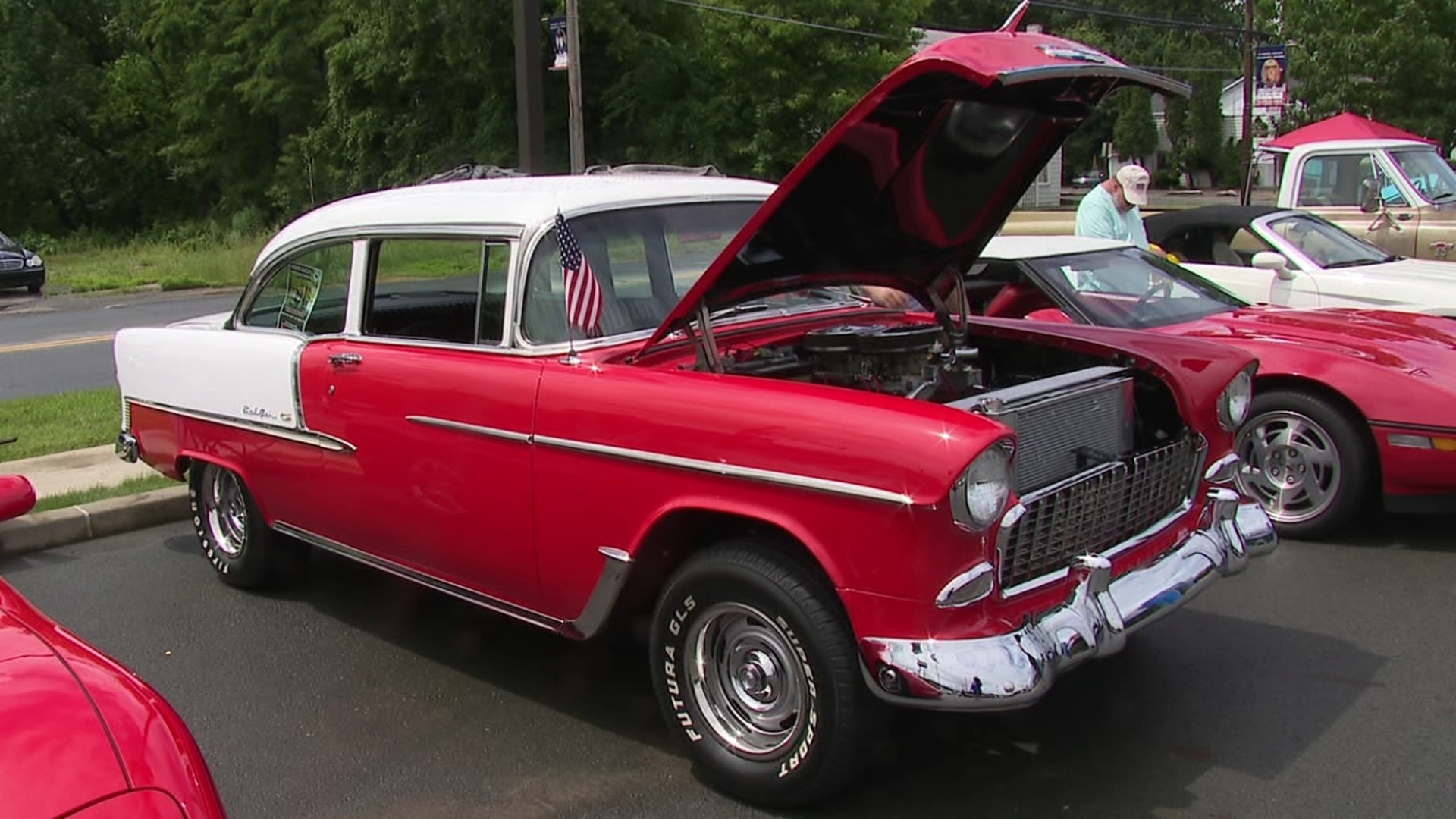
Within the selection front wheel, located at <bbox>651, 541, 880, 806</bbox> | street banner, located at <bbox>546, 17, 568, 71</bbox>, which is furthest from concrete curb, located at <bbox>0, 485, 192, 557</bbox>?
street banner, located at <bbox>546, 17, 568, 71</bbox>

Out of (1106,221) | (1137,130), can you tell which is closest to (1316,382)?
(1106,221)

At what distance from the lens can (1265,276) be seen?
8.35 m

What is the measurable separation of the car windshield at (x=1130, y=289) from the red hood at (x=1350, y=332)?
0.59 ft

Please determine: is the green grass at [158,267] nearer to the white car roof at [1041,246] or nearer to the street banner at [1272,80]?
the street banner at [1272,80]

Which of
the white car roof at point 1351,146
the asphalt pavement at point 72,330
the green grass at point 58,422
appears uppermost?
the white car roof at point 1351,146

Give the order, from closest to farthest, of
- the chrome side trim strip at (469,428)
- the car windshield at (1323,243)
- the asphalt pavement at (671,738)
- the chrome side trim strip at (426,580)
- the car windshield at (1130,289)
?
1. the asphalt pavement at (671,738)
2. the chrome side trim strip at (469,428)
3. the chrome side trim strip at (426,580)
4. the car windshield at (1130,289)
5. the car windshield at (1323,243)

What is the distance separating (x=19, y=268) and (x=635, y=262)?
78.3 ft

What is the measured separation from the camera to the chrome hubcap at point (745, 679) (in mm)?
3434

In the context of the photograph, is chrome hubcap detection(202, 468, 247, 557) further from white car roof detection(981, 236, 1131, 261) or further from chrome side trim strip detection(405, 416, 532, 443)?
white car roof detection(981, 236, 1131, 261)

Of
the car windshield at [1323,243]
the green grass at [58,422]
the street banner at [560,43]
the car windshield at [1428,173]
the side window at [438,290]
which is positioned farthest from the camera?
the street banner at [560,43]

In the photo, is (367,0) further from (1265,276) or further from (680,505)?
(680,505)

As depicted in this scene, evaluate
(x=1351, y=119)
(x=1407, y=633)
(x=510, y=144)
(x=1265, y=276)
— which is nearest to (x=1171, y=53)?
(x=510, y=144)

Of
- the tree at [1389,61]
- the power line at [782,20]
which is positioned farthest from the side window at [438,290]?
the power line at [782,20]

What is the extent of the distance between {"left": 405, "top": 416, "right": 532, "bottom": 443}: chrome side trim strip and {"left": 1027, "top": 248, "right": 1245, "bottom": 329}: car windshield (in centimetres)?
369
